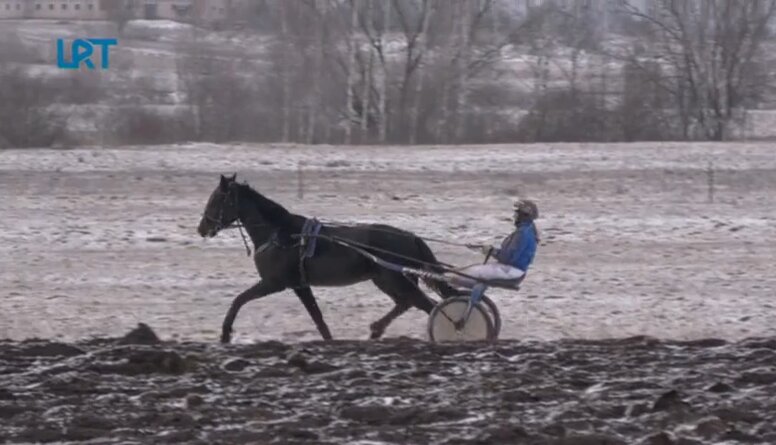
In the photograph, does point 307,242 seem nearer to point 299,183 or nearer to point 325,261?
point 325,261

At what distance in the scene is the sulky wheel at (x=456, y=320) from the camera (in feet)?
42.2

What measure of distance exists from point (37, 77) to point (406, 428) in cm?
3343

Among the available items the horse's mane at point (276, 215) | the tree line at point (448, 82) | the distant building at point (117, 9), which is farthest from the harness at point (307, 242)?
the distant building at point (117, 9)

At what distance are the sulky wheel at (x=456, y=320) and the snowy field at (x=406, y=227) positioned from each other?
145 cm

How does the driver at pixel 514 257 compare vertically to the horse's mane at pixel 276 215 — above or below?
below

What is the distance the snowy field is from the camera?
15266 millimetres

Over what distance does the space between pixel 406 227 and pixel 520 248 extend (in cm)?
878

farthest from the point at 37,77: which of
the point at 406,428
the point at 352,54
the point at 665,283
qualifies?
the point at 406,428

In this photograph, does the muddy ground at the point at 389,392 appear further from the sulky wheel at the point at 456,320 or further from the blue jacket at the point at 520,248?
the blue jacket at the point at 520,248

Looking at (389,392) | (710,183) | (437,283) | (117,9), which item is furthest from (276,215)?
(117,9)

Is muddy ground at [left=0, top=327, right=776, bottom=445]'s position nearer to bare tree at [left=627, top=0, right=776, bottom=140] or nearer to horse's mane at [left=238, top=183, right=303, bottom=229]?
horse's mane at [left=238, top=183, right=303, bottom=229]

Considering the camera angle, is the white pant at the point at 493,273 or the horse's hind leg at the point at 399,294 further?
the horse's hind leg at the point at 399,294

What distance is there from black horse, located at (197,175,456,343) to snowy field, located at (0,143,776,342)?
85 centimetres

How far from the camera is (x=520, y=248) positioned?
1277 centimetres
